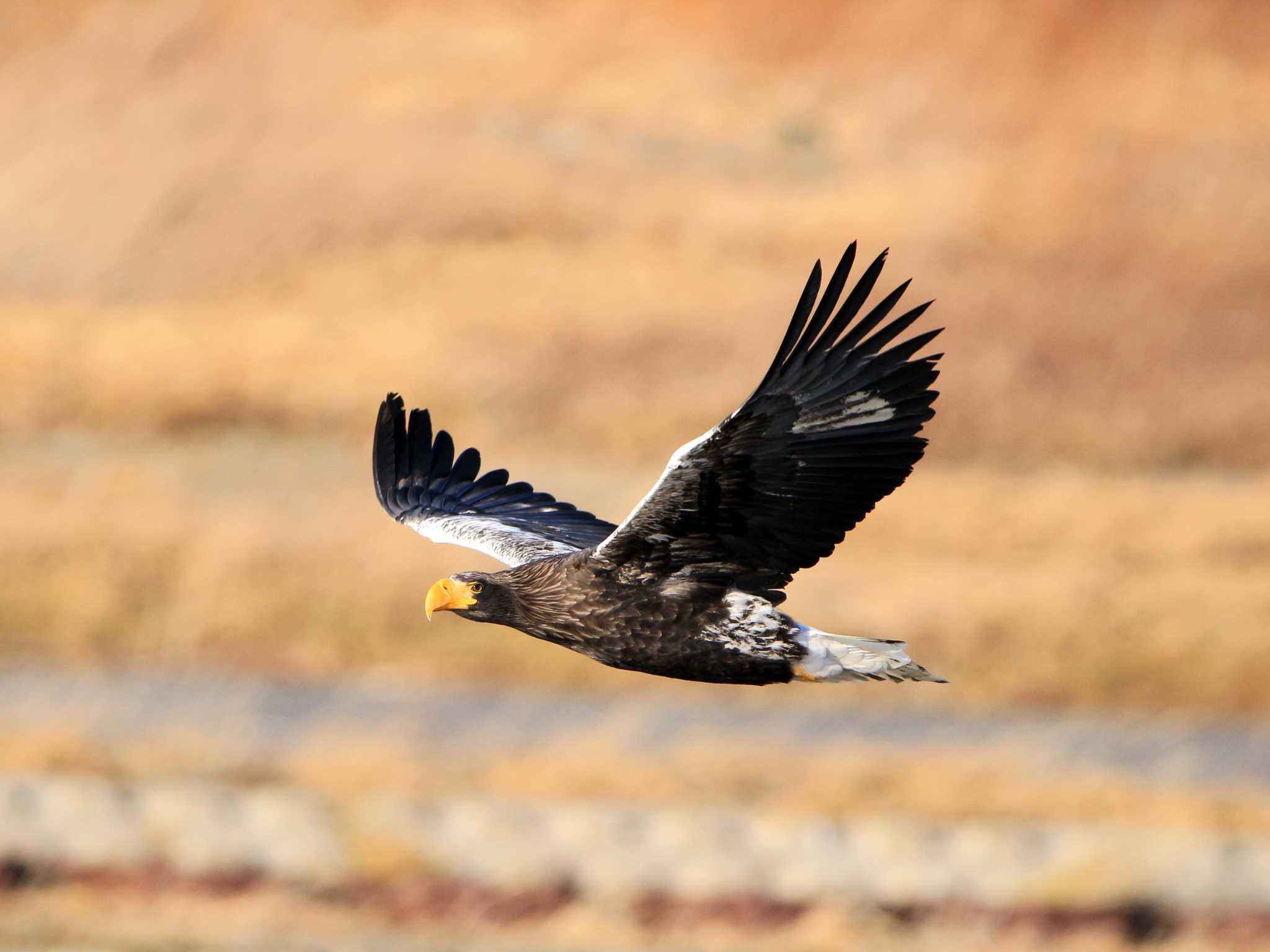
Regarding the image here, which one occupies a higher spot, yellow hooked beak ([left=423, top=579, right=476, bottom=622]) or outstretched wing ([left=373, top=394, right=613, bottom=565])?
outstretched wing ([left=373, top=394, right=613, bottom=565])

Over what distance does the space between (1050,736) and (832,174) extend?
11.9 m

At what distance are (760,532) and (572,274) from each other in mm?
19642

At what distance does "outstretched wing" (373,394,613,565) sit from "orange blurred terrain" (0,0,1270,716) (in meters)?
9.71

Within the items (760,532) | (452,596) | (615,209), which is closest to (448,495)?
(452,596)

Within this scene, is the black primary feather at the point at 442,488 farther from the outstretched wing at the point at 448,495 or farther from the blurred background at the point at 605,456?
the blurred background at the point at 605,456

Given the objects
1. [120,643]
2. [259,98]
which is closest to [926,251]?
[259,98]

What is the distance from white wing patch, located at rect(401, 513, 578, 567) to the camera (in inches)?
417

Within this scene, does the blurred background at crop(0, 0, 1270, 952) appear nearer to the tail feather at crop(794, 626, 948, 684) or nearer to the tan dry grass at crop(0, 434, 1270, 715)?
the tan dry grass at crop(0, 434, 1270, 715)

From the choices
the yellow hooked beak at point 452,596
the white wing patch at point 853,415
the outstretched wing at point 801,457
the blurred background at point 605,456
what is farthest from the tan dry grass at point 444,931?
the white wing patch at point 853,415

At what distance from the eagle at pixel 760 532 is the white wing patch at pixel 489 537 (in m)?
1.10

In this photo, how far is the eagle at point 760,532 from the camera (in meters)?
8.51

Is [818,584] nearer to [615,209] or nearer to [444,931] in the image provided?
[444,931]

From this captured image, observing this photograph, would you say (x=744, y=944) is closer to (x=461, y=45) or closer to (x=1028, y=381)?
(x=1028, y=381)

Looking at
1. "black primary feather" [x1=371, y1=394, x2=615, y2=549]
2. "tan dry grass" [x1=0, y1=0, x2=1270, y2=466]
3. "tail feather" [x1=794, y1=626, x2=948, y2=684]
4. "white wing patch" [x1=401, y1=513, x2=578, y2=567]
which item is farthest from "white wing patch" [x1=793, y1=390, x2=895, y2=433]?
"tan dry grass" [x1=0, y1=0, x2=1270, y2=466]
